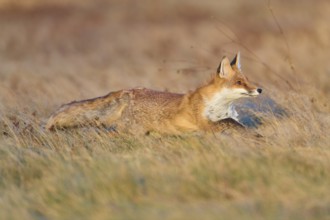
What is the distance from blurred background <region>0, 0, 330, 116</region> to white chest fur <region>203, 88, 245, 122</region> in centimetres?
101

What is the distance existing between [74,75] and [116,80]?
849mm

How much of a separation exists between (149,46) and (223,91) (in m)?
13.4

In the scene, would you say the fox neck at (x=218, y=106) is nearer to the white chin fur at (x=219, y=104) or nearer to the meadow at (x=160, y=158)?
the white chin fur at (x=219, y=104)

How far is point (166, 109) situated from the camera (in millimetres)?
10000

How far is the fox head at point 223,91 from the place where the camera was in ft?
31.9

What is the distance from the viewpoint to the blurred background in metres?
13.6

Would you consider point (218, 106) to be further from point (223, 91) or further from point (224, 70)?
point (224, 70)

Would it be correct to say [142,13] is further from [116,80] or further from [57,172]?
[57,172]

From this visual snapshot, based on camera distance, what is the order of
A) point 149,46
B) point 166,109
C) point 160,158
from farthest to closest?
point 149,46
point 166,109
point 160,158

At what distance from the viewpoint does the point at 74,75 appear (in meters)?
16.2

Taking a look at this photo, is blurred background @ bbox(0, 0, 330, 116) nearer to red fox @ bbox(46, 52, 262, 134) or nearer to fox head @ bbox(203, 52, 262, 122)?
fox head @ bbox(203, 52, 262, 122)

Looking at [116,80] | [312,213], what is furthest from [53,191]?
[116,80]

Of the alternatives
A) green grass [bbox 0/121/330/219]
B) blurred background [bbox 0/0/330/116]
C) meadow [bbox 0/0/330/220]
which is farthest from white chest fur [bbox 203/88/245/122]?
green grass [bbox 0/121/330/219]

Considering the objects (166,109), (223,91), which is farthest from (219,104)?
(166,109)
